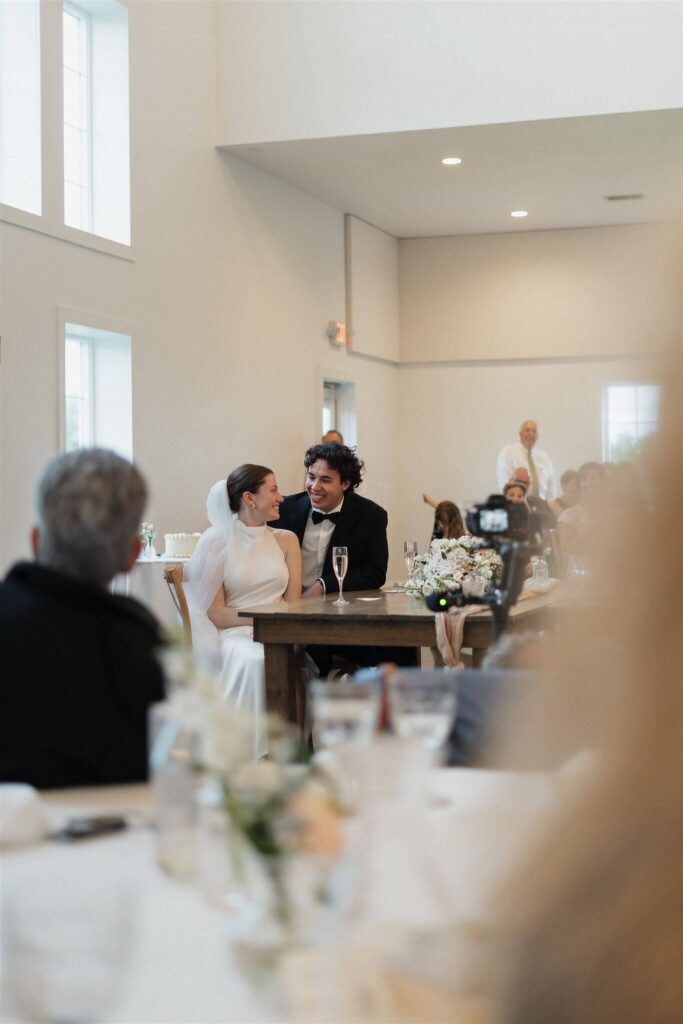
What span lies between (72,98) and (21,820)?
23.5 ft

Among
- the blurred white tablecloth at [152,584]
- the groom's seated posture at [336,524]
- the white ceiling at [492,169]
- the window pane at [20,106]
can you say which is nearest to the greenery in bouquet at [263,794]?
the groom's seated posture at [336,524]

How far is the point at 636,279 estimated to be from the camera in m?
1.23

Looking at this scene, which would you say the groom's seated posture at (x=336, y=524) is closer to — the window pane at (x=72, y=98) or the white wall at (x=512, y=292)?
the window pane at (x=72, y=98)

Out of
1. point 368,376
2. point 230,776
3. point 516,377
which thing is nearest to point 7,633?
point 230,776

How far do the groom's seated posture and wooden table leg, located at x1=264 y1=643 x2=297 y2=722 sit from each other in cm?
110

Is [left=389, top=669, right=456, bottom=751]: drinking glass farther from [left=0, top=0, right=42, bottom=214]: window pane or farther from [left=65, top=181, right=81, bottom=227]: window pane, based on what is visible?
[left=65, top=181, right=81, bottom=227]: window pane

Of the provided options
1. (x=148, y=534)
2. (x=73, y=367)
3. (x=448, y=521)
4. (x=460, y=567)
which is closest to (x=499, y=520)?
(x=460, y=567)

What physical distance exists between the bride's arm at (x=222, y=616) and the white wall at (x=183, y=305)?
1.76 meters

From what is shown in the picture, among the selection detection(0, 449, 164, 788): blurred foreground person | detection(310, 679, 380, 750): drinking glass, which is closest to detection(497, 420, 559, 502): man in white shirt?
detection(0, 449, 164, 788): blurred foreground person

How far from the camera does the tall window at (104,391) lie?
26.3 feet

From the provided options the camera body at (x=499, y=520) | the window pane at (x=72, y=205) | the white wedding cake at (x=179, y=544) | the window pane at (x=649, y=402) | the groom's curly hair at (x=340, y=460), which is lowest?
the white wedding cake at (x=179, y=544)

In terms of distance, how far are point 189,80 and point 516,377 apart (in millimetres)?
5756

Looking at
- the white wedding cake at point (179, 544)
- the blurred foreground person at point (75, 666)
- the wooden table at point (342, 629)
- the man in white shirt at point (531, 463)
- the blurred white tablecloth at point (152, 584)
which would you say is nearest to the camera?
the blurred foreground person at point (75, 666)

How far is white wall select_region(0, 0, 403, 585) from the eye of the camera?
23.0 feet
